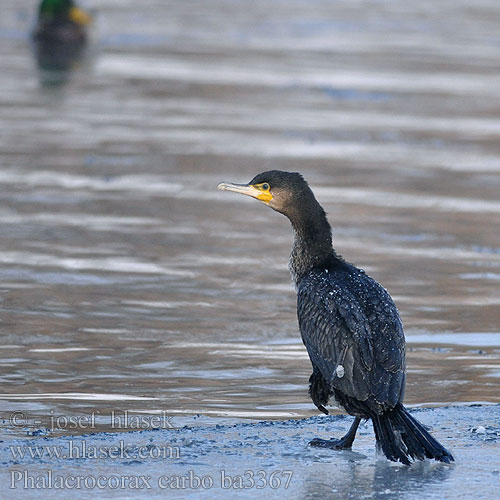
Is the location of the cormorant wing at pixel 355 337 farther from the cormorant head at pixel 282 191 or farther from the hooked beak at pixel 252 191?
the hooked beak at pixel 252 191

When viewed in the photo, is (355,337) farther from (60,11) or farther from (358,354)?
(60,11)

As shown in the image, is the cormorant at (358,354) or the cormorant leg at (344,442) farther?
the cormorant leg at (344,442)

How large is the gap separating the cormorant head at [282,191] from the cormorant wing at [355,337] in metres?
0.63

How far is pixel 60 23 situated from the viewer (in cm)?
2434

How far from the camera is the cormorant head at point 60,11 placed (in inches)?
959

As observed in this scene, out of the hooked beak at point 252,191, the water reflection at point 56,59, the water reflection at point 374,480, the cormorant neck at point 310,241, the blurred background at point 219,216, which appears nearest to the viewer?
the water reflection at point 374,480

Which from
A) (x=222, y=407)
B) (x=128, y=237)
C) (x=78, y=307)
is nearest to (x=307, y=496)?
(x=222, y=407)

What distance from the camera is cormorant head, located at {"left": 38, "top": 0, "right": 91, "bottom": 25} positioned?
24.4m

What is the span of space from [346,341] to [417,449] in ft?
1.96

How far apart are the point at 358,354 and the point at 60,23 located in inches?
765

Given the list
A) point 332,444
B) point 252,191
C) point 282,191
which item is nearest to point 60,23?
point 252,191

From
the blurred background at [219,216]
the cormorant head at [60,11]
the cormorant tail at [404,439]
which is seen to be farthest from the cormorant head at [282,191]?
the cormorant head at [60,11]

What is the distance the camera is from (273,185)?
692cm

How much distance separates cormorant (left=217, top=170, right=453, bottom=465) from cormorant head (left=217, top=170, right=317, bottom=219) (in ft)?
1.08
